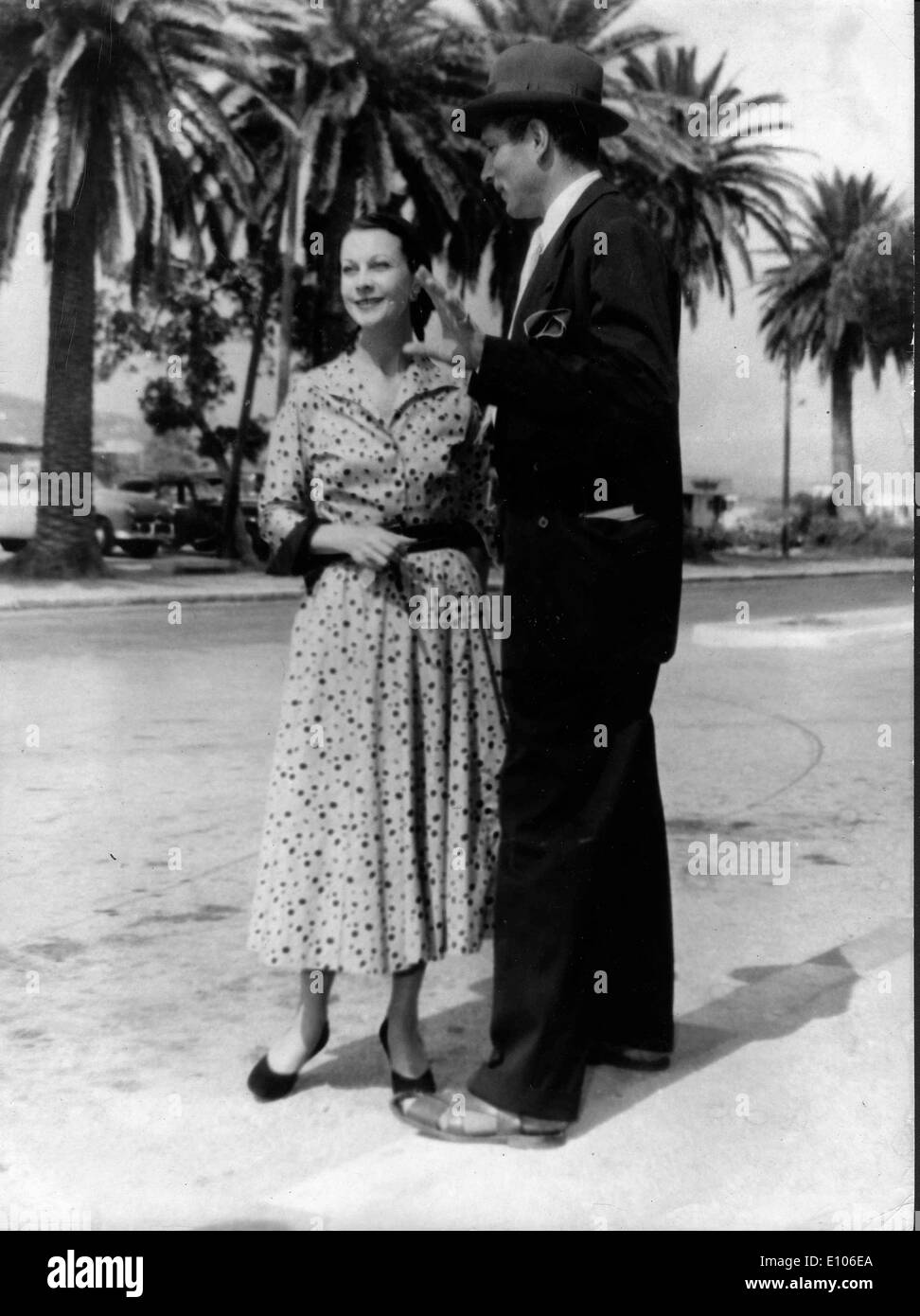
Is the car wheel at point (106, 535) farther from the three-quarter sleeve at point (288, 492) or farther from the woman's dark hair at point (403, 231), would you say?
the woman's dark hair at point (403, 231)

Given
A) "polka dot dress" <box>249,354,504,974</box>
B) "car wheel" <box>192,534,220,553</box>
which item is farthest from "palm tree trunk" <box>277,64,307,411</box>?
"car wheel" <box>192,534,220,553</box>

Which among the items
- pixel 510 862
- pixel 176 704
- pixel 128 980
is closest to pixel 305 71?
pixel 176 704

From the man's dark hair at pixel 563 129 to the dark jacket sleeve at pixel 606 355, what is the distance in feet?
0.55

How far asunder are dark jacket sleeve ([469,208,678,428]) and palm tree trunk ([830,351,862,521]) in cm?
137

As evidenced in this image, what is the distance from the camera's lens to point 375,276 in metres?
3.15

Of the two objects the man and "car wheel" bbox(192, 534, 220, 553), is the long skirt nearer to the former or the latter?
the man

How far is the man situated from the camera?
3016mm

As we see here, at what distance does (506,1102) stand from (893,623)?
11.6 metres

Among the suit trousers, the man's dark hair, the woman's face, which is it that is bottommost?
the suit trousers

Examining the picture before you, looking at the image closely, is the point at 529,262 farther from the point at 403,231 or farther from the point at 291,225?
the point at 291,225

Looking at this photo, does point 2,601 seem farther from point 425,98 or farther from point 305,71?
point 305,71

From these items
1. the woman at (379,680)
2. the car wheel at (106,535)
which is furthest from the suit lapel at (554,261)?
the car wheel at (106,535)

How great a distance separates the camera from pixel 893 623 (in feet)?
46.0

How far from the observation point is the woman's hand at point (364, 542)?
3.11 metres
